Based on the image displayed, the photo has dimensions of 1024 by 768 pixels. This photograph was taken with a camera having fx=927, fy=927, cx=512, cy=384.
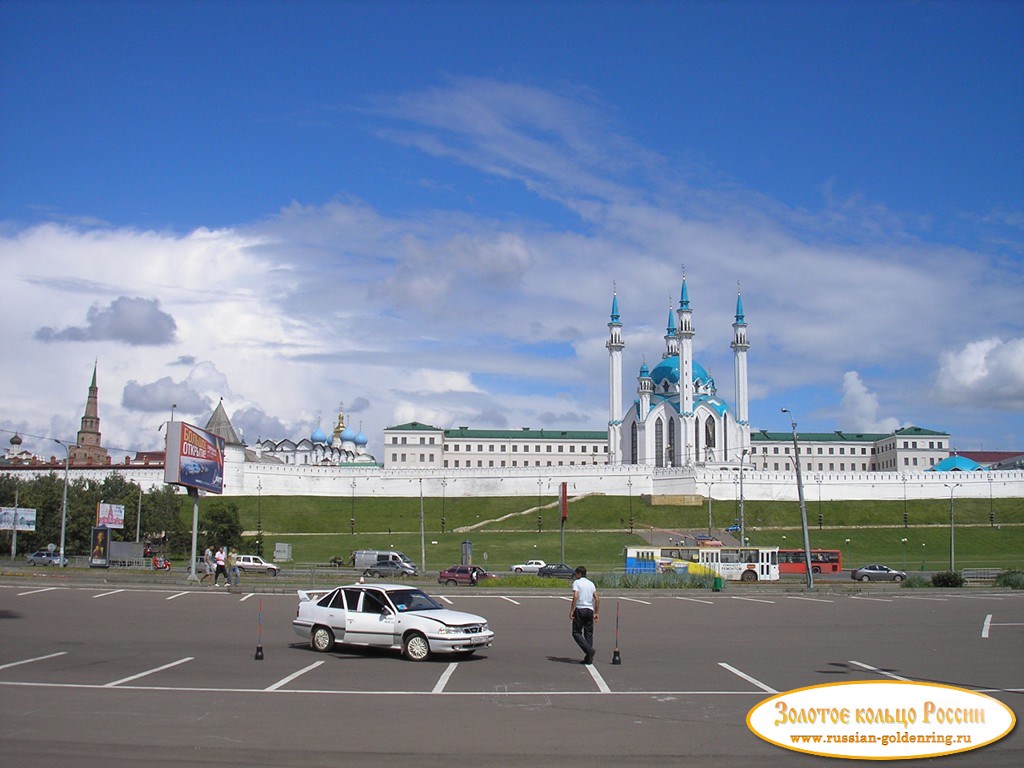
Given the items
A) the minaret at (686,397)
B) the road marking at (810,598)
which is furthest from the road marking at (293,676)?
the minaret at (686,397)

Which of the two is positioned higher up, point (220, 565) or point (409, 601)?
point (409, 601)

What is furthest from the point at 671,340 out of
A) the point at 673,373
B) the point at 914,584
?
the point at 914,584

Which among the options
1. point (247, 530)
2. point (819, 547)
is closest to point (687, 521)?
point (819, 547)

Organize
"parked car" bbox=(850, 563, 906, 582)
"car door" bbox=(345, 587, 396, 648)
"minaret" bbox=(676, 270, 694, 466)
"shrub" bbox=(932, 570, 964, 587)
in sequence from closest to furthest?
"car door" bbox=(345, 587, 396, 648)
"shrub" bbox=(932, 570, 964, 587)
"parked car" bbox=(850, 563, 906, 582)
"minaret" bbox=(676, 270, 694, 466)

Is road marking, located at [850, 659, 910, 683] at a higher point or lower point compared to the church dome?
lower

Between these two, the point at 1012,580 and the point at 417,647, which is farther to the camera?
the point at 1012,580

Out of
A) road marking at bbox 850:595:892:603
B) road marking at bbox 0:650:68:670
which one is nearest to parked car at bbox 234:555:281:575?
road marking at bbox 850:595:892:603

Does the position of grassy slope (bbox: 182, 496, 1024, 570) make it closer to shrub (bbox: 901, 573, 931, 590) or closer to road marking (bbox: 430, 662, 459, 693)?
shrub (bbox: 901, 573, 931, 590)

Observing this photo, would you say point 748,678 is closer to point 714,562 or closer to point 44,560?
point 714,562

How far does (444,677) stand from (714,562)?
4418cm

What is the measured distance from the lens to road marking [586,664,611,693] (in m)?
13.3

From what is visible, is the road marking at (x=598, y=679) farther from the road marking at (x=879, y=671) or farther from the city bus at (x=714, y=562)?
the city bus at (x=714, y=562)

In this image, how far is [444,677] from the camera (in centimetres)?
1447
